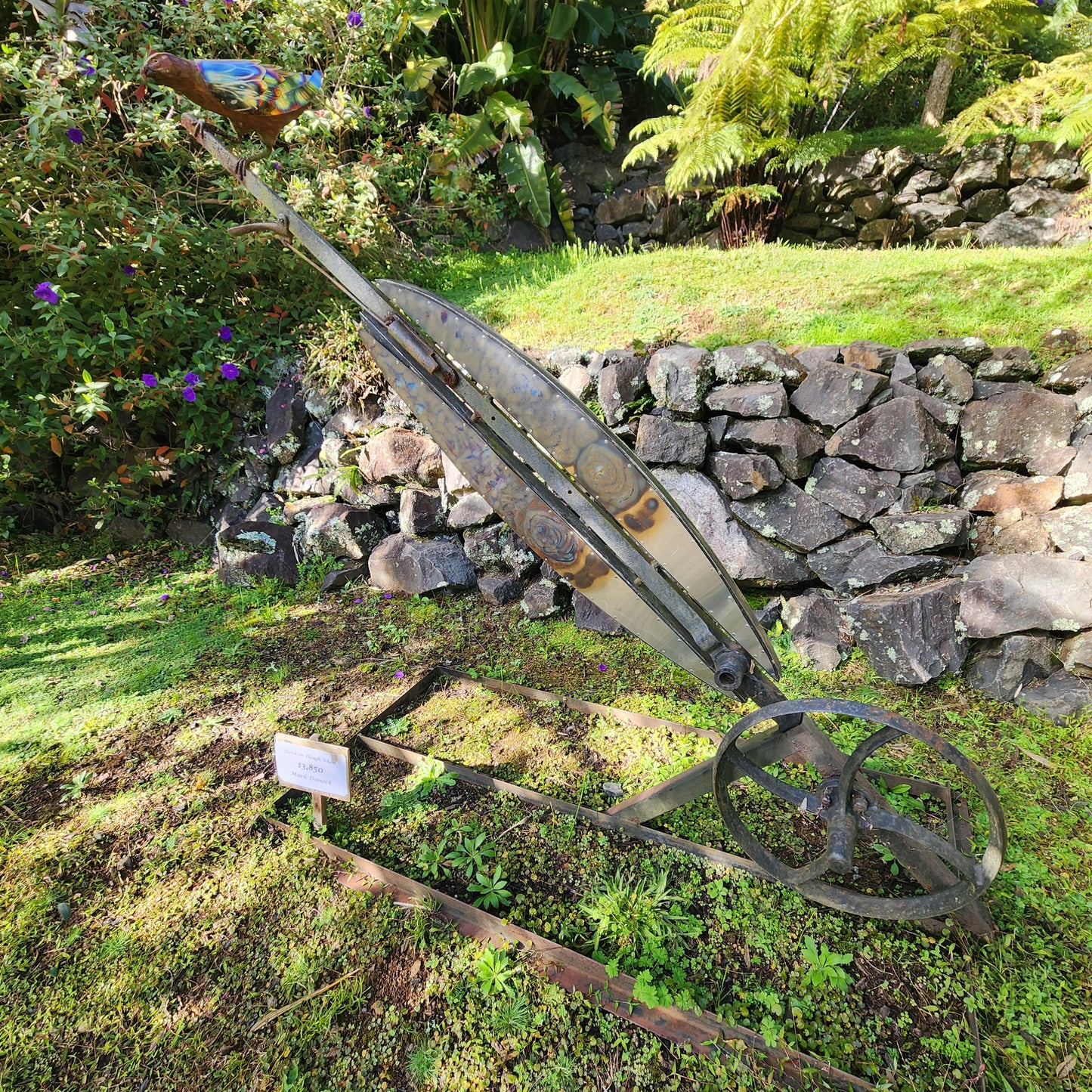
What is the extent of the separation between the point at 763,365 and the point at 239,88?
2.31 metres

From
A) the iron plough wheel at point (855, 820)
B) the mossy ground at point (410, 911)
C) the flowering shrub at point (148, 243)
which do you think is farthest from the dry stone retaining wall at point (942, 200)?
the iron plough wheel at point (855, 820)

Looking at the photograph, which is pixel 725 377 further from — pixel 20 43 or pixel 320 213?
pixel 20 43

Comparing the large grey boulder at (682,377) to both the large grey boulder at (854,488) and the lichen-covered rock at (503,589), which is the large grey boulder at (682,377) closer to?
the large grey boulder at (854,488)

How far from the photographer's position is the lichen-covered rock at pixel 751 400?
2.75m

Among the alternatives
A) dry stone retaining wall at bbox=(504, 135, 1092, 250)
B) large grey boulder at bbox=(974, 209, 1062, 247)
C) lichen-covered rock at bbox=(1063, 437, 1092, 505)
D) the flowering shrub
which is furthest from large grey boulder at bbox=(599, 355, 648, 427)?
large grey boulder at bbox=(974, 209, 1062, 247)

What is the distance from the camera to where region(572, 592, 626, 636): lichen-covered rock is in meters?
3.16

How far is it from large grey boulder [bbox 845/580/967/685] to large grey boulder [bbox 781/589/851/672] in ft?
0.72

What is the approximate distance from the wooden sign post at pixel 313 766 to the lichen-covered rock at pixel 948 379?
2.87m

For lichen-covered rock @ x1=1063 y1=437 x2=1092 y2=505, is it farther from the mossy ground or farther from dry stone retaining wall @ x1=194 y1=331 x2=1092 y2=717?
the mossy ground

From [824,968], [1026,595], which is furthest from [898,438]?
[824,968]

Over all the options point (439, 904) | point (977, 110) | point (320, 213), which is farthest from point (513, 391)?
point (977, 110)

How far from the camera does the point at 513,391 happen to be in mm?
1550

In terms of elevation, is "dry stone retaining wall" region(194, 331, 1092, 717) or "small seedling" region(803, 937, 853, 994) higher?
"dry stone retaining wall" region(194, 331, 1092, 717)

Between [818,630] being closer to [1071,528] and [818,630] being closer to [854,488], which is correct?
[854,488]
